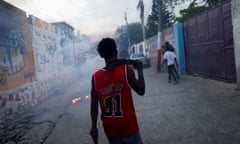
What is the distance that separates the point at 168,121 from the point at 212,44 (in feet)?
18.1

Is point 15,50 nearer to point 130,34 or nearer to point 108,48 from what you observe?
point 108,48

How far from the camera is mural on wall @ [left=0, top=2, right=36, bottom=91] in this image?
723 centimetres

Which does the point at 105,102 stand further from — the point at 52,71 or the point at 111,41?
the point at 52,71

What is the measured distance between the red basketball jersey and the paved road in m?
2.03

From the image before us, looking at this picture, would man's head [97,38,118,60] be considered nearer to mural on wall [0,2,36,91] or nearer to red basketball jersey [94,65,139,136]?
red basketball jersey [94,65,139,136]

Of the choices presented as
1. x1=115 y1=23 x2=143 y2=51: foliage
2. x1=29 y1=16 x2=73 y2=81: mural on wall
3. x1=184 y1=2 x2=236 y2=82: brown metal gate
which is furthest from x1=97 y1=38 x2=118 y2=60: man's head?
x1=115 y1=23 x2=143 y2=51: foliage

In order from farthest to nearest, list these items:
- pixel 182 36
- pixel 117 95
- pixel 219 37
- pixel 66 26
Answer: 1. pixel 66 26
2. pixel 182 36
3. pixel 219 37
4. pixel 117 95

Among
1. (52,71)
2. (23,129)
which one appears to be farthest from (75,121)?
(52,71)

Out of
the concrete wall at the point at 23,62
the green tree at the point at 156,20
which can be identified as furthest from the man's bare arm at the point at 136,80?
the green tree at the point at 156,20

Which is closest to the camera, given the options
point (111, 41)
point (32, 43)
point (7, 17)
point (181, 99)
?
point (111, 41)

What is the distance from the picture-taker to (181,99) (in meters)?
6.69

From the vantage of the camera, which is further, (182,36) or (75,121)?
(182,36)

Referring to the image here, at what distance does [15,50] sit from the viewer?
26.5 ft

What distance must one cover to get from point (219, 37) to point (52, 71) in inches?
347
